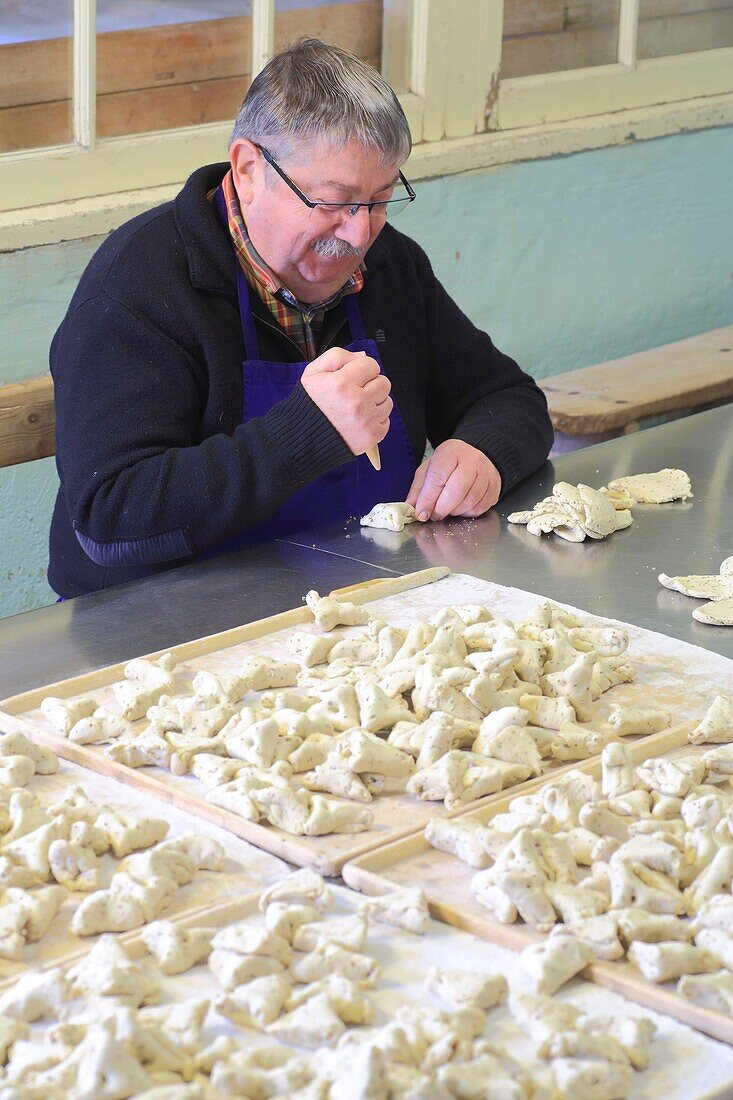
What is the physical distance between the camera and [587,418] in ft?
11.0

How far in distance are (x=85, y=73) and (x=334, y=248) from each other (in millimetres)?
1232

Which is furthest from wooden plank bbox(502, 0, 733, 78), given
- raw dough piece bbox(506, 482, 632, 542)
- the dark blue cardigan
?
raw dough piece bbox(506, 482, 632, 542)

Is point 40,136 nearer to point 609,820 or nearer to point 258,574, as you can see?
point 258,574

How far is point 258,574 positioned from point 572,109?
8.49 ft

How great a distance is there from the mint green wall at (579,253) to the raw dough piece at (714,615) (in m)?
1.72

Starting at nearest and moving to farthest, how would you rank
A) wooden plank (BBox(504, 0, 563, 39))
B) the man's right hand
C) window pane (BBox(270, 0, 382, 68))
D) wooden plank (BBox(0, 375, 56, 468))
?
the man's right hand
wooden plank (BBox(0, 375, 56, 468))
window pane (BBox(270, 0, 382, 68))
wooden plank (BBox(504, 0, 563, 39))

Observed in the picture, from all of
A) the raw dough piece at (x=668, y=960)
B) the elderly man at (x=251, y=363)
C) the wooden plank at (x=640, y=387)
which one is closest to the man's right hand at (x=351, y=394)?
the elderly man at (x=251, y=363)

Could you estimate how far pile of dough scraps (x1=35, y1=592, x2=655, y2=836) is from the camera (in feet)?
4.51

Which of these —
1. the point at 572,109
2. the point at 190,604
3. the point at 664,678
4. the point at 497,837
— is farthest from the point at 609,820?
the point at 572,109

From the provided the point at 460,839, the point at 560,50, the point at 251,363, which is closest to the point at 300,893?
the point at 460,839

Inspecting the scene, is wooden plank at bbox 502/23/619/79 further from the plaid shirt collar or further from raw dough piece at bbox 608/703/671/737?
raw dough piece at bbox 608/703/671/737

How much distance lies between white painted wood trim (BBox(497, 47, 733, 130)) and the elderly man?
179 centimetres

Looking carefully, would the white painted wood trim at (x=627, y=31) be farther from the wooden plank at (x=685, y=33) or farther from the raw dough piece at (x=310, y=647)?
the raw dough piece at (x=310, y=647)

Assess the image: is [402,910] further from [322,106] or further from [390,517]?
[322,106]
